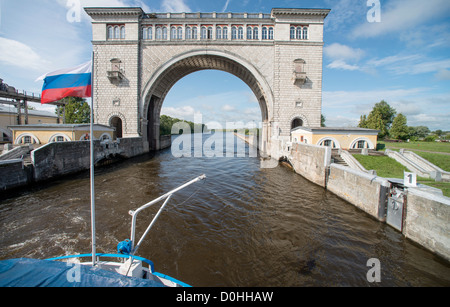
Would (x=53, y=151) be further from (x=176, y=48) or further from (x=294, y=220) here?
(x=176, y=48)

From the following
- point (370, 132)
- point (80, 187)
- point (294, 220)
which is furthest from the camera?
point (370, 132)

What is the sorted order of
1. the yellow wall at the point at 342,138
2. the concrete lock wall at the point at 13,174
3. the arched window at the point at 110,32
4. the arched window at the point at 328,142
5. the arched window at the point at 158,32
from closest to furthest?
1. the concrete lock wall at the point at 13,174
2. the yellow wall at the point at 342,138
3. the arched window at the point at 328,142
4. the arched window at the point at 110,32
5. the arched window at the point at 158,32

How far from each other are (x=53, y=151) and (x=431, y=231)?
63.5 ft

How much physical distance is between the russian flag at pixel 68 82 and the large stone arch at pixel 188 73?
2223cm

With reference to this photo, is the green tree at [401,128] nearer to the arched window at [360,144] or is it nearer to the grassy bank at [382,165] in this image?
the arched window at [360,144]

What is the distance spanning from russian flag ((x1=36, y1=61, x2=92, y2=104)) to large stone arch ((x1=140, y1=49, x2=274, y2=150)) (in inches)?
875

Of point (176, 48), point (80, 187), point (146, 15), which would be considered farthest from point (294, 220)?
point (146, 15)

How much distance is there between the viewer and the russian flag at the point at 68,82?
171 inches

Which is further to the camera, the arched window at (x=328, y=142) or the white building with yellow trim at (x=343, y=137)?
the arched window at (x=328, y=142)

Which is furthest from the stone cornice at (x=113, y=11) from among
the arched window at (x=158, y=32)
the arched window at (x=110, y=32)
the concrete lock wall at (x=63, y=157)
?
the concrete lock wall at (x=63, y=157)

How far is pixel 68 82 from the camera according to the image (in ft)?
14.5

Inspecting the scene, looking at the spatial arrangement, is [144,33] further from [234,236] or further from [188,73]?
[234,236]

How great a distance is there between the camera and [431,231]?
572cm
